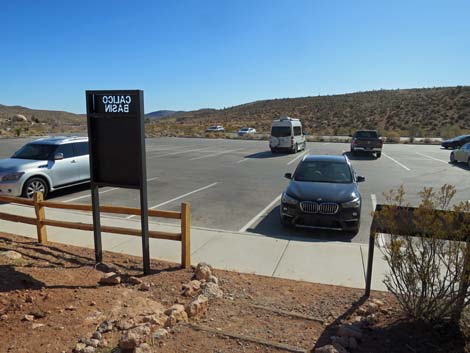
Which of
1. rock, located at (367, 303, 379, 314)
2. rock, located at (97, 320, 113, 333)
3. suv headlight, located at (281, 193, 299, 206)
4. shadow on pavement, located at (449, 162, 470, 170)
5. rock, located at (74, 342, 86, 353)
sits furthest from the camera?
shadow on pavement, located at (449, 162, 470, 170)

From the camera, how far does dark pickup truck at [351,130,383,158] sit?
23.7m

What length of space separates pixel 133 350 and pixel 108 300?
1.25 meters

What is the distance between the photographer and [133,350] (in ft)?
10.5

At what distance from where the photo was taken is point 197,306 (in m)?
4.00

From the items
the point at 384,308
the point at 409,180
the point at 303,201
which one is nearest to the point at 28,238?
the point at 303,201

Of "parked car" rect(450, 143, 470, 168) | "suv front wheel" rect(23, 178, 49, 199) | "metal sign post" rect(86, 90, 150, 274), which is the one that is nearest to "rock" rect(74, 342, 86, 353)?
"metal sign post" rect(86, 90, 150, 274)

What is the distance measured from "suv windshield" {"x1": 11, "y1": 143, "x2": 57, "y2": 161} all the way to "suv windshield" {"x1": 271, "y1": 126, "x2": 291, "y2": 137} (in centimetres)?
1641

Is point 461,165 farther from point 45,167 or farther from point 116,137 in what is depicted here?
point 116,137

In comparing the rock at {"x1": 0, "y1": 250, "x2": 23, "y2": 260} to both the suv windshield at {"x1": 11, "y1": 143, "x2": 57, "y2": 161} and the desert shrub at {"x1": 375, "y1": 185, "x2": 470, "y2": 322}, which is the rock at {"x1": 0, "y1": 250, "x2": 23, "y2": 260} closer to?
the desert shrub at {"x1": 375, "y1": 185, "x2": 470, "y2": 322}

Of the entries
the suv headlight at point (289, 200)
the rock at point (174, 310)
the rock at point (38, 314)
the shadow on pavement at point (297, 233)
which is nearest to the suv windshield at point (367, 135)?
the shadow on pavement at point (297, 233)

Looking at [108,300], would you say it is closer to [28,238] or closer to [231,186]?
[28,238]

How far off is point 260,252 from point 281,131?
63.6 feet

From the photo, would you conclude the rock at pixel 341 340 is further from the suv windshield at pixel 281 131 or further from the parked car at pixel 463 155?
the suv windshield at pixel 281 131

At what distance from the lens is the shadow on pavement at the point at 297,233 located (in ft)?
24.1
